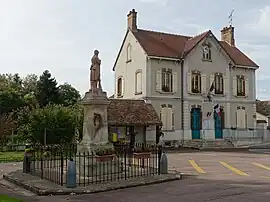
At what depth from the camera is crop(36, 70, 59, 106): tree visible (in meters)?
51.1

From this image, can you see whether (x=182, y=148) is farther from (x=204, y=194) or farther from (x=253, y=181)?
(x=204, y=194)

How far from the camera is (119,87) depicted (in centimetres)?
3650

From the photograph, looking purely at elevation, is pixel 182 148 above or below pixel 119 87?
below

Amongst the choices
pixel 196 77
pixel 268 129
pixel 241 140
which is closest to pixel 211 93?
pixel 196 77

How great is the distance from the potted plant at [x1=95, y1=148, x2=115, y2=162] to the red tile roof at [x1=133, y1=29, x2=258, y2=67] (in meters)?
18.5

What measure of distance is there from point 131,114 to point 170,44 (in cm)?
903

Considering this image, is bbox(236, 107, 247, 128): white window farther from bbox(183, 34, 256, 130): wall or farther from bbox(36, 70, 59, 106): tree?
bbox(36, 70, 59, 106): tree

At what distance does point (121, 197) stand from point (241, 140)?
87.6 feet

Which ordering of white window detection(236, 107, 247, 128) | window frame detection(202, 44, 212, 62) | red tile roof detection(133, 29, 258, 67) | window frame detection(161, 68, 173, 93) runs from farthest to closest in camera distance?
white window detection(236, 107, 247, 128), window frame detection(202, 44, 212, 62), red tile roof detection(133, 29, 258, 67), window frame detection(161, 68, 173, 93)

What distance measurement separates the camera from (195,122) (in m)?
34.2

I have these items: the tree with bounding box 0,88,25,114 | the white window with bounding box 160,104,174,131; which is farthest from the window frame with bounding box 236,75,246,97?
the tree with bounding box 0,88,25,114

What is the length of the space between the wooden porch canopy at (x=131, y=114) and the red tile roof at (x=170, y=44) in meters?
4.56

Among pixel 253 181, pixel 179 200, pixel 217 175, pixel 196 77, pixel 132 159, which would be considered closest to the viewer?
pixel 179 200

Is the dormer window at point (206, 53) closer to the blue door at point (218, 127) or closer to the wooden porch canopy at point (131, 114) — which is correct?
the blue door at point (218, 127)
